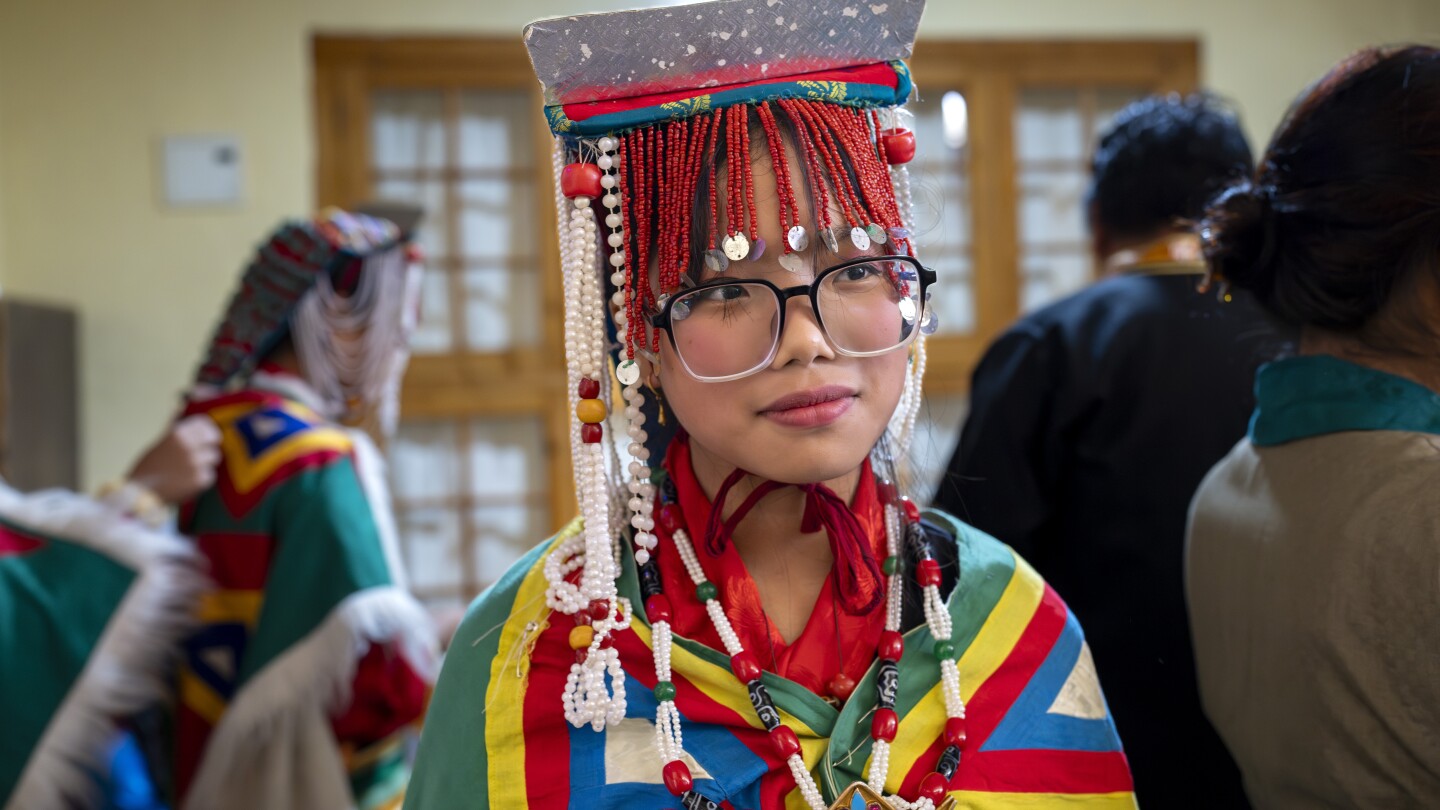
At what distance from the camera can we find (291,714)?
6.44 feet

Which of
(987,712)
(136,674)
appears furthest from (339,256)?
(987,712)

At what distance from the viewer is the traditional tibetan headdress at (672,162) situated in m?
0.92

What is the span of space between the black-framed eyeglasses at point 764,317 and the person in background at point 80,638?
1.19 m

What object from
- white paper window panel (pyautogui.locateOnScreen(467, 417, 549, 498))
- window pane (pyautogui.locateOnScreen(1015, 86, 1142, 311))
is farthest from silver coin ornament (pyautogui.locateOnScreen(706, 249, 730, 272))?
window pane (pyautogui.locateOnScreen(1015, 86, 1142, 311))

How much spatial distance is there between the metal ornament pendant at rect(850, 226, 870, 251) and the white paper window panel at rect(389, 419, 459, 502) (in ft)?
9.73

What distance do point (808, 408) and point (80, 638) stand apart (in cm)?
130

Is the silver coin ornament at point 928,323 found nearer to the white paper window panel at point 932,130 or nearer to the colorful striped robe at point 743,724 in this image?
the colorful striped robe at point 743,724

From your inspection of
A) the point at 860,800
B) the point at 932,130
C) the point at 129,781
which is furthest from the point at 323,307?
the point at 932,130

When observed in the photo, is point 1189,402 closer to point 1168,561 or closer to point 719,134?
point 1168,561

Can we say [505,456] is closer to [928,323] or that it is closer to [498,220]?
[498,220]

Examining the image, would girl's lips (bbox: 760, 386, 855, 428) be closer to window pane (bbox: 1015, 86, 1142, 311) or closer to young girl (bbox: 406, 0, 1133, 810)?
young girl (bbox: 406, 0, 1133, 810)

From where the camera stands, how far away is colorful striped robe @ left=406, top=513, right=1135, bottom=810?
0.94 m

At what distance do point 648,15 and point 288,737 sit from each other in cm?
152

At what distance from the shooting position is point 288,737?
1967mm
